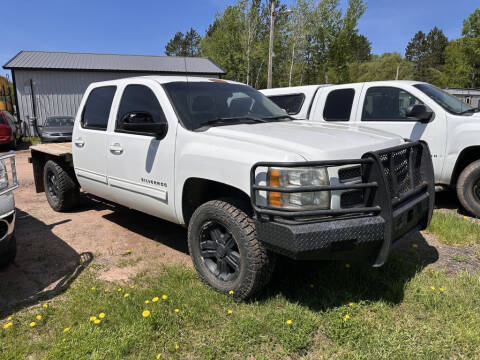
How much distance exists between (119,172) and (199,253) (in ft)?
4.74

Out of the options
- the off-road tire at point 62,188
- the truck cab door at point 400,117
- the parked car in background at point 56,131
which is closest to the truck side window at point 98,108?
the off-road tire at point 62,188

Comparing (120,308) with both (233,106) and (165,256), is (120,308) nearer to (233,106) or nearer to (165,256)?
(165,256)

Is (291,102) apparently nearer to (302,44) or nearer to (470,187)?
(470,187)

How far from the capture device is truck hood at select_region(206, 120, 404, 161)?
260 cm

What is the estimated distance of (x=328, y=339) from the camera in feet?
8.45

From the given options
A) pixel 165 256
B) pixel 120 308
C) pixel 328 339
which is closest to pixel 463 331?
pixel 328 339

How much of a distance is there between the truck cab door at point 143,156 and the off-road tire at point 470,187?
3.97m

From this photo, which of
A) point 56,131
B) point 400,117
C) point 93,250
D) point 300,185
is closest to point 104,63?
point 56,131

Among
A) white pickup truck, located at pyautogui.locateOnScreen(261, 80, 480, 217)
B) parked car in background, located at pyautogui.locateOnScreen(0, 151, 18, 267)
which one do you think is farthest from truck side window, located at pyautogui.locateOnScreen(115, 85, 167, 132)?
white pickup truck, located at pyautogui.locateOnScreen(261, 80, 480, 217)

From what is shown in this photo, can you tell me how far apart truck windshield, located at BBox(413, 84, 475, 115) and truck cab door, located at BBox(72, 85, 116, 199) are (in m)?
4.51

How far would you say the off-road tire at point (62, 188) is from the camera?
5.28 metres

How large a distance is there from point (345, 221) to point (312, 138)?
2.41 feet

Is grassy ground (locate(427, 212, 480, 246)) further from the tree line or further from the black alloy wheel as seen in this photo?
the tree line

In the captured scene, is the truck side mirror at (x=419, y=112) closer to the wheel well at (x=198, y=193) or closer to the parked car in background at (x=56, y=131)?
the wheel well at (x=198, y=193)
